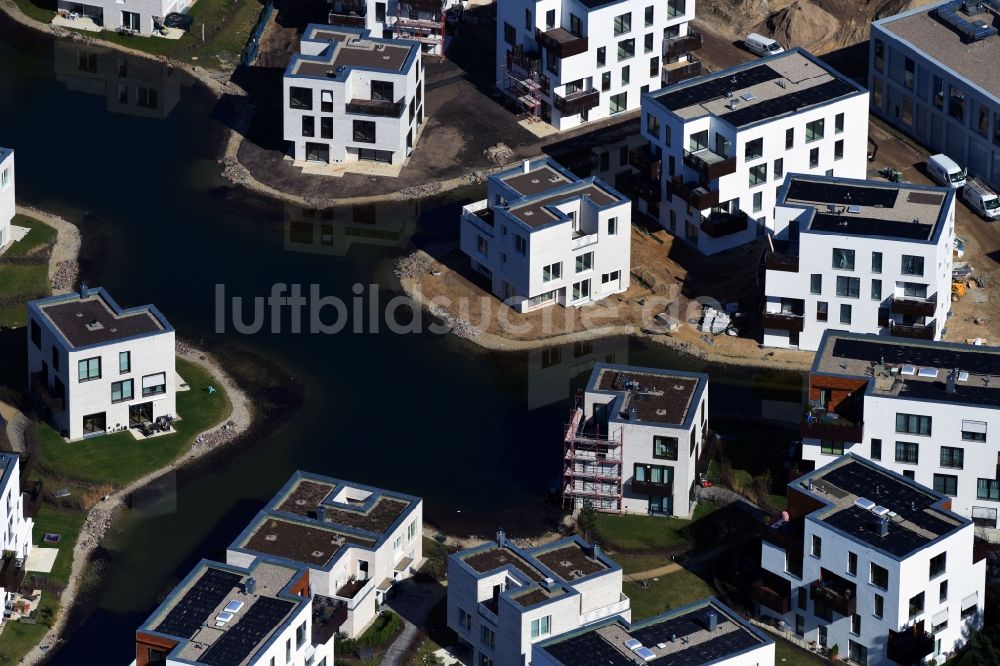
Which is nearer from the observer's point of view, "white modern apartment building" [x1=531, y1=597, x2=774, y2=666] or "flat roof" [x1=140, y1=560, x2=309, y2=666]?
"flat roof" [x1=140, y1=560, x2=309, y2=666]

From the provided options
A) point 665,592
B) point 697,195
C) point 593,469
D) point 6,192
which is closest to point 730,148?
point 697,195

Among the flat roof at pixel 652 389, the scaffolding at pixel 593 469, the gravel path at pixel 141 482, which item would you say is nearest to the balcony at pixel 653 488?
the scaffolding at pixel 593 469

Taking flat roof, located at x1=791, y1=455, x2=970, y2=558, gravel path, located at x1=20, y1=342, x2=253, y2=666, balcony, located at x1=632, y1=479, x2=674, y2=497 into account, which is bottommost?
gravel path, located at x1=20, y1=342, x2=253, y2=666

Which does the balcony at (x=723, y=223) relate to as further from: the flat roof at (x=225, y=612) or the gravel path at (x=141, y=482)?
the flat roof at (x=225, y=612)

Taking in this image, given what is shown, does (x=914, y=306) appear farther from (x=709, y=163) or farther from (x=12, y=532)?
(x=12, y=532)

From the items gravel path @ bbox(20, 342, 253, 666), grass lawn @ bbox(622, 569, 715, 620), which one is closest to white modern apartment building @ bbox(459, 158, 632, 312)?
gravel path @ bbox(20, 342, 253, 666)

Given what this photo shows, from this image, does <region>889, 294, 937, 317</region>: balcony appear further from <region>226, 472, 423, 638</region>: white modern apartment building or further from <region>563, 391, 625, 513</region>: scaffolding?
<region>226, 472, 423, 638</region>: white modern apartment building
